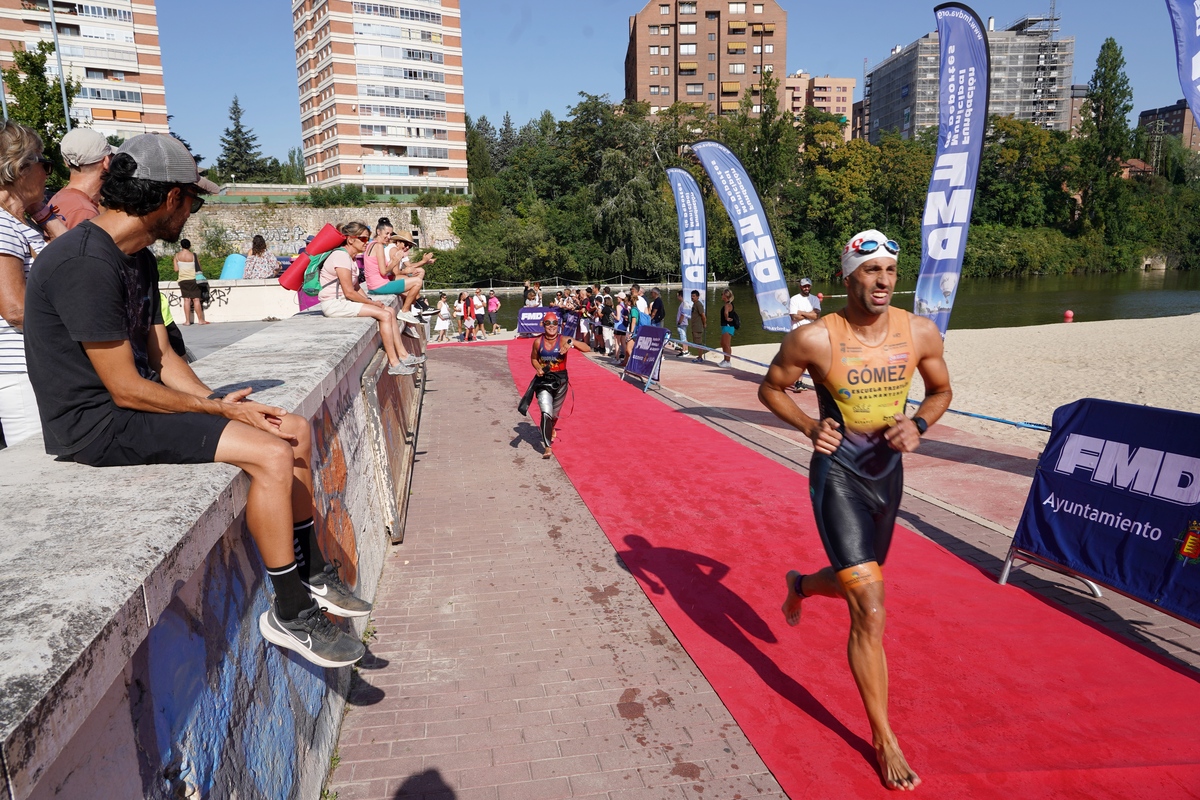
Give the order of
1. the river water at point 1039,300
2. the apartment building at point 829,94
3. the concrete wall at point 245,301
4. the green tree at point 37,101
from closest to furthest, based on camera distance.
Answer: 1. the concrete wall at point 245,301
2. the green tree at point 37,101
3. the river water at point 1039,300
4. the apartment building at point 829,94

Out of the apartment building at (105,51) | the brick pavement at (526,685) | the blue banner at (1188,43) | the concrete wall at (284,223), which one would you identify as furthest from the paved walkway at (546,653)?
the apartment building at (105,51)

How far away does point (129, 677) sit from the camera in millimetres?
1891

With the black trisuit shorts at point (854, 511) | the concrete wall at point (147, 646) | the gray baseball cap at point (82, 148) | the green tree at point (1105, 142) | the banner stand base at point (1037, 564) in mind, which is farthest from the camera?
the green tree at point (1105, 142)

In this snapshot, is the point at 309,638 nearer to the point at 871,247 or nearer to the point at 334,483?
the point at 334,483

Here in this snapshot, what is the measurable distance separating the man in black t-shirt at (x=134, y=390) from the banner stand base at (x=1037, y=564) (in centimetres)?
506

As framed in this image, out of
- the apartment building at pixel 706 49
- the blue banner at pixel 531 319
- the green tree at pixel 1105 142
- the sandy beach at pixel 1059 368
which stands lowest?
the sandy beach at pixel 1059 368

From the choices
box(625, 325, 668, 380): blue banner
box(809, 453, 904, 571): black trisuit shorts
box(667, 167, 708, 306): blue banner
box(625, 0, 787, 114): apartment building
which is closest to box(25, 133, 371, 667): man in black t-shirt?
box(809, 453, 904, 571): black trisuit shorts

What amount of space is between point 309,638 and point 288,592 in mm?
218

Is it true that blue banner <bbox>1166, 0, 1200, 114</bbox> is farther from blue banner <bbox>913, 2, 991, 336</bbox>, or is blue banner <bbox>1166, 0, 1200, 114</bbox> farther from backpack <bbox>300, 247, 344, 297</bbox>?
backpack <bbox>300, 247, 344, 297</bbox>

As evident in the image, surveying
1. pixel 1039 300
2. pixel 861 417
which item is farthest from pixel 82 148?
pixel 1039 300

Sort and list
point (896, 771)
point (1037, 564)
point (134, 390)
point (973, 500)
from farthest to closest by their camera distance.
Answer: point (973, 500) → point (1037, 564) → point (896, 771) → point (134, 390)

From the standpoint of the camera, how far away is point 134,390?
2654mm

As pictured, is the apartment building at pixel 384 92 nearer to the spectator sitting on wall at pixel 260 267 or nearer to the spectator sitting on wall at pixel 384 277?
the spectator sitting on wall at pixel 260 267

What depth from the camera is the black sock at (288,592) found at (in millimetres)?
2777
